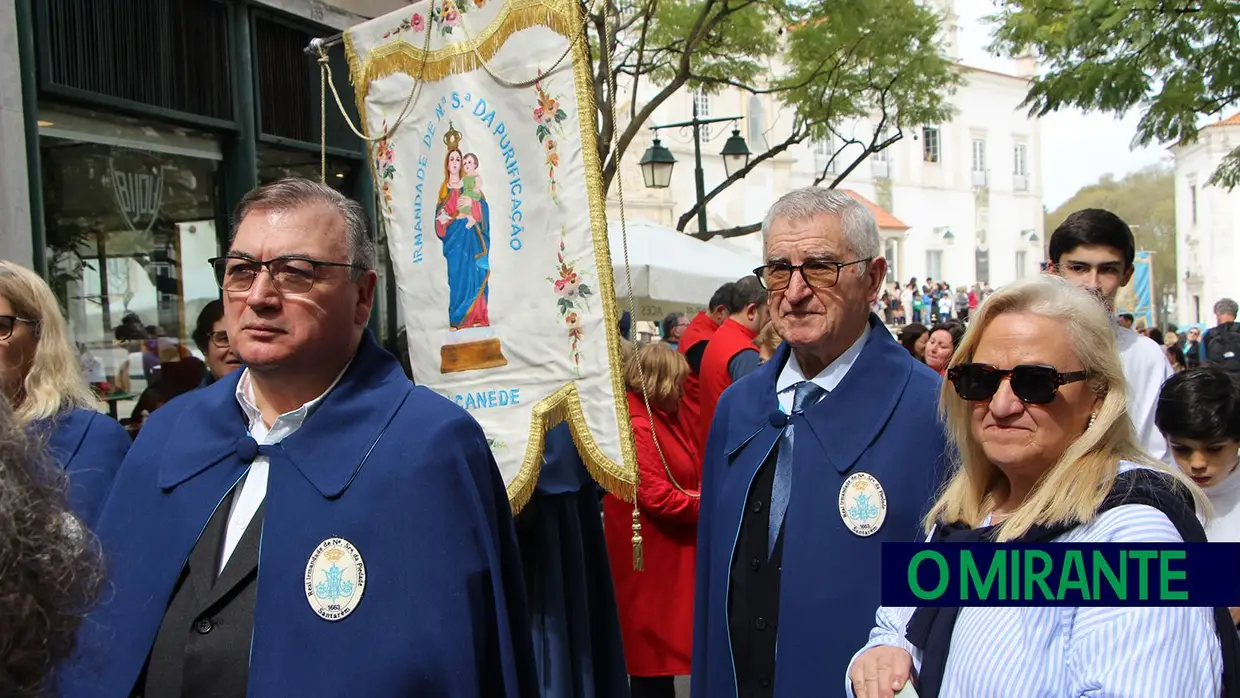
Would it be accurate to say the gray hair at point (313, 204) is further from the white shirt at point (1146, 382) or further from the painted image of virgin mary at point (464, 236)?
the white shirt at point (1146, 382)

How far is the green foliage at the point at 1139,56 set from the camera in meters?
8.35

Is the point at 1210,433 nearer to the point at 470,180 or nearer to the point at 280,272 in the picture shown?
the point at 470,180

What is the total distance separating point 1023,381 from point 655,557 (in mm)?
3171

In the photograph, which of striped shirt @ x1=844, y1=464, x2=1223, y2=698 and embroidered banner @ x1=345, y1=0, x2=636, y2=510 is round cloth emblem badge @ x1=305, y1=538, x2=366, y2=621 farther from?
embroidered banner @ x1=345, y1=0, x2=636, y2=510

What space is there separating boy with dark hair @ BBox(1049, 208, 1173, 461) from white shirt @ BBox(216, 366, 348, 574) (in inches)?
98.2

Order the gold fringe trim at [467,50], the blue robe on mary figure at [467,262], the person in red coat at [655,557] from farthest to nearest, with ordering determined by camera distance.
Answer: the person in red coat at [655,557] → the blue robe on mary figure at [467,262] → the gold fringe trim at [467,50]

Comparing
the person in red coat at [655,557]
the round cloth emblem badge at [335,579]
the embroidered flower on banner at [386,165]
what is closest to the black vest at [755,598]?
the round cloth emblem badge at [335,579]

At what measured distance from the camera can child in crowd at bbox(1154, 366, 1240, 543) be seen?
3426 millimetres

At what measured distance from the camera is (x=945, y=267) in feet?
175

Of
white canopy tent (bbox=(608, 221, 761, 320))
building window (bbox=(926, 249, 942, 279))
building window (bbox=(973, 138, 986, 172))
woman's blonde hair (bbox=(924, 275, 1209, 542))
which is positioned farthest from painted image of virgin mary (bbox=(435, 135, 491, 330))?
building window (bbox=(973, 138, 986, 172))

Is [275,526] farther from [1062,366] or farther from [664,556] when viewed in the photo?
[664,556]

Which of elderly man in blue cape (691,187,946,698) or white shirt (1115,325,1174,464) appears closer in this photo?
elderly man in blue cape (691,187,946,698)

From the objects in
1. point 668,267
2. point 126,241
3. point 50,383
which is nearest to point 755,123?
point 668,267

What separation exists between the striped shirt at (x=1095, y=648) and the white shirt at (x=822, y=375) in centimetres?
126
